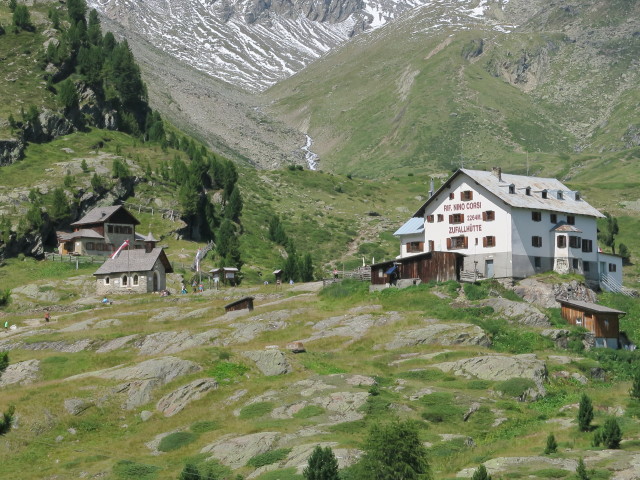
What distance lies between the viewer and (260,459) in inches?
1774

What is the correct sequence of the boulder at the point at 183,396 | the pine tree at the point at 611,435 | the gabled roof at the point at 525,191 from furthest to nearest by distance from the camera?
the gabled roof at the point at 525,191, the boulder at the point at 183,396, the pine tree at the point at 611,435

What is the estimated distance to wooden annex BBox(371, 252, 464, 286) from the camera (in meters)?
82.0

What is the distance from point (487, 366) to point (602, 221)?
11127cm

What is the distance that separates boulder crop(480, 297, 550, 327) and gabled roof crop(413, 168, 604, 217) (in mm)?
11841

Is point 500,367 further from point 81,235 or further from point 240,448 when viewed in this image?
point 81,235

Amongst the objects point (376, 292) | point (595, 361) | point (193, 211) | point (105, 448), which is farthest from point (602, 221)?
point (105, 448)

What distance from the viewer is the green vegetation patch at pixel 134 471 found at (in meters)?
44.9

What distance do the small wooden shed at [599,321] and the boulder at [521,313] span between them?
2829 mm

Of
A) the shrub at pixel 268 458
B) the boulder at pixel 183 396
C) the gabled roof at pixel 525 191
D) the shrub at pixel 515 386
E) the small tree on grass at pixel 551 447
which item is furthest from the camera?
the gabled roof at pixel 525 191

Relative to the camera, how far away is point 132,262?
104 m

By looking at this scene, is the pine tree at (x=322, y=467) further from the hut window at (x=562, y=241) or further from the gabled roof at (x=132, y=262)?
the gabled roof at (x=132, y=262)

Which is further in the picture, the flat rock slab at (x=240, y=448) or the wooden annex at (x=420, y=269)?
the wooden annex at (x=420, y=269)

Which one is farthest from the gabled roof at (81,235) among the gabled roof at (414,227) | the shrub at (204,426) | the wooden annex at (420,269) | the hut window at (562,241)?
the shrub at (204,426)

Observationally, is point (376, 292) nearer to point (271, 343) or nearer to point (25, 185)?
point (271, 343)
